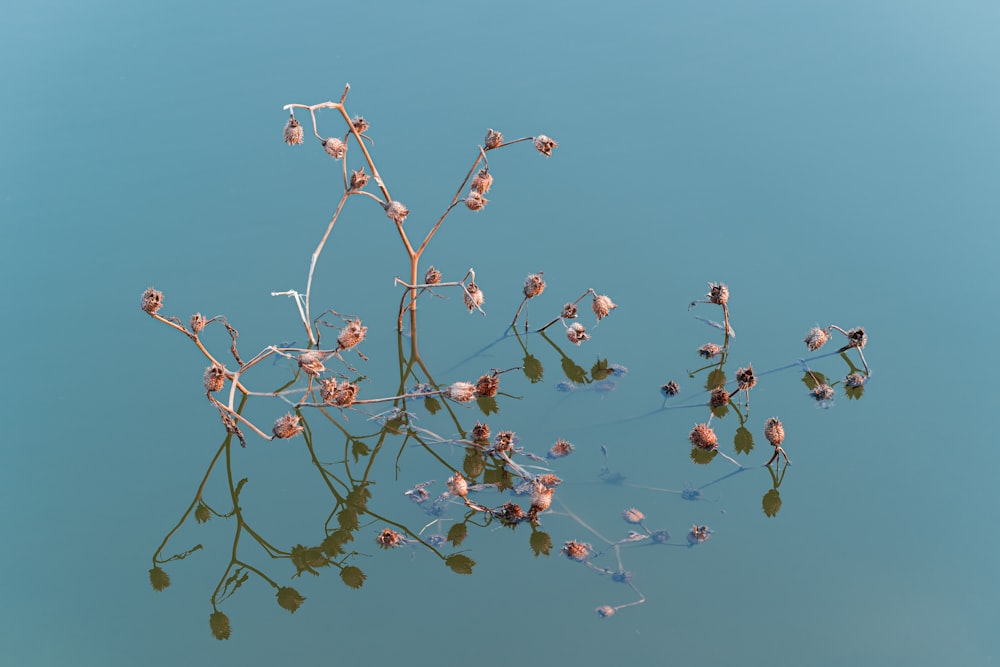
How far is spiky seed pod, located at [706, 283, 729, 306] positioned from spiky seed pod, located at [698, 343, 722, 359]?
6.1 inches

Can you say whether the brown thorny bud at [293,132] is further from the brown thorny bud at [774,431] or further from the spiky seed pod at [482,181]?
the brown thorny bud at [774,431]

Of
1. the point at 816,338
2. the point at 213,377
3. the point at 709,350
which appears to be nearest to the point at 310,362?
the point at 213,377

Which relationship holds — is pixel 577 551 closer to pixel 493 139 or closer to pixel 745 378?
pixel 745 378

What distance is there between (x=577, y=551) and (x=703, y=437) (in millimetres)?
534

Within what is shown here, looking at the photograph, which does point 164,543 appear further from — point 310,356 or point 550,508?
point 550,508

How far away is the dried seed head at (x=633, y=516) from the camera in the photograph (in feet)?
8.85

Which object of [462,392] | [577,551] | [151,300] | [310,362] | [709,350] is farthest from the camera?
[709,350]

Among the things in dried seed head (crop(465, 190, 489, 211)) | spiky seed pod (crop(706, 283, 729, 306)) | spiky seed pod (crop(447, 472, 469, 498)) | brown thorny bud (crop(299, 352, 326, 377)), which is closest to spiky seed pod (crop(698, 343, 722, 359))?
spiky seed pod (crop(706, 283, 729, 306))

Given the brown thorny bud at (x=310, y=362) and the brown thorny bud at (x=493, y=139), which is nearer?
the brown thorny bud at (x=310, y=362)

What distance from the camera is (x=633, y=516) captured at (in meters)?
2.70

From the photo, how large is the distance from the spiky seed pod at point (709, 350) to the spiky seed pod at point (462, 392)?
830 millimetres

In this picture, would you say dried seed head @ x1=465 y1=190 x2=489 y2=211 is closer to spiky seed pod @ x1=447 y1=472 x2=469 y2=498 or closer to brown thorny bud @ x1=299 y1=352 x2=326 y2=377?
brown thorny bud @ x1=299 y1=352 x2=326 y2=377

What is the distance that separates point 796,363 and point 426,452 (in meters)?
1.31

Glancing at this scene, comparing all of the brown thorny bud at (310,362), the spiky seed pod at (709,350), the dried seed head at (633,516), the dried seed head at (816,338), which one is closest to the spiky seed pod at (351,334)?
the brown thorny bud at (310,362)
